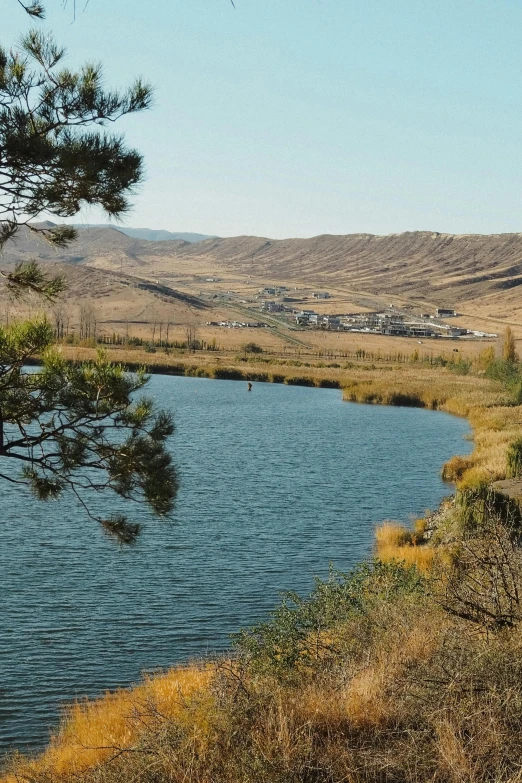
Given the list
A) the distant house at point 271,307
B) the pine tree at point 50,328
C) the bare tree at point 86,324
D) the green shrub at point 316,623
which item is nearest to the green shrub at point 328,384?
the bare tree at point 86,324

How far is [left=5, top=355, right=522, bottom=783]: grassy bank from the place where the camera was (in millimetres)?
6883

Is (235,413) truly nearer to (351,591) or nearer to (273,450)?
(273,450)

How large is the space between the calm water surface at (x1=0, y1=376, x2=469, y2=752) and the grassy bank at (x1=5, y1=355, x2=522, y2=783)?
2357 millimetres

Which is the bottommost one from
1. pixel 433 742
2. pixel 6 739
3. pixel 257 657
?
pixel 6 739

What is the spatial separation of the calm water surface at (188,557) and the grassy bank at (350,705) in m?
2.36

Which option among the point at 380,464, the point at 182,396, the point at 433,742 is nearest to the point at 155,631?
the point at 433,742

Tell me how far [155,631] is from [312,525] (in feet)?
30.9

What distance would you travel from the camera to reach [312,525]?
2534 centimetres

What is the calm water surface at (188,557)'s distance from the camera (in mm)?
15156

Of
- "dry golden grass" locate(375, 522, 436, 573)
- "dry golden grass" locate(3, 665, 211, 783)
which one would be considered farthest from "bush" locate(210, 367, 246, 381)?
"dry golden grass" locate(3, 665, 211, 783)

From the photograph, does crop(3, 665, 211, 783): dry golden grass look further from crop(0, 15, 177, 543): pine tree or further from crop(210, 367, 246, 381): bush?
crop(210, 367, 246, 381): bush

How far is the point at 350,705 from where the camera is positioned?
779cm

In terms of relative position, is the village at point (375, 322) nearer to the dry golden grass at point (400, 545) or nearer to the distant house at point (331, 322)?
the distant house at point (331, 322)

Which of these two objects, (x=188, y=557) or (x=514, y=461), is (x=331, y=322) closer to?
(x=514, y=461)
